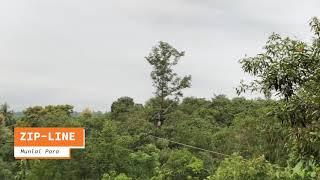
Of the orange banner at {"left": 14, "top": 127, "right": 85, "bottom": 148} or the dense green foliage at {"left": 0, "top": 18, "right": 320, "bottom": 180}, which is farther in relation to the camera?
the orange banner at {"left": 14, "top": 127, "right": 85, "bottom": 148}

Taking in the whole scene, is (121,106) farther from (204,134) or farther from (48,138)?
(48,138)

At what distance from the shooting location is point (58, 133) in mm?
36031

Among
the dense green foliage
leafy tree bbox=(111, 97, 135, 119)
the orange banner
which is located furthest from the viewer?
leafy tree bbox=(111, 97, 135, 119)

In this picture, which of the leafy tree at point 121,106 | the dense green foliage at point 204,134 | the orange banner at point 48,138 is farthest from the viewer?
the leafy tree at point 121,106

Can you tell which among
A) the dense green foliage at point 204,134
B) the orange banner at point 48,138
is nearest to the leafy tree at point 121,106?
the dense green foliage at point 204,134

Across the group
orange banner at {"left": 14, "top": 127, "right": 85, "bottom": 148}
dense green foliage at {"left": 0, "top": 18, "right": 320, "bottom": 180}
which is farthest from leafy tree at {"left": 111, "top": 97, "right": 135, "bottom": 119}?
orange banner at {"left": 14, "top": 127, "right": 85, "bottom": 148}

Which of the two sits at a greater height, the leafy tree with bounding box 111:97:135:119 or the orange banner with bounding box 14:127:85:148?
the leafy tree with bounding box 111:97:135:119

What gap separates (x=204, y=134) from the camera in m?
49.4

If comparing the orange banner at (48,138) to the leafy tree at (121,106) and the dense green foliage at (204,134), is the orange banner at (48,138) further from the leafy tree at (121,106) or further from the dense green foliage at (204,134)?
the leafy tree at (121,106)

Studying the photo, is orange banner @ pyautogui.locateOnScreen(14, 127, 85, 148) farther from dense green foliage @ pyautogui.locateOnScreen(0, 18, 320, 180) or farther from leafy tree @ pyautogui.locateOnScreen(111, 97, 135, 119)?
leafy tree @ pyautogui.locateOnScreen(111, 97, 135, 119)

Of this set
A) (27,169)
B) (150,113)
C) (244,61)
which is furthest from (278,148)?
(244,61)

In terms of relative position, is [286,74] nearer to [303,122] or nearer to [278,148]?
[303,122]

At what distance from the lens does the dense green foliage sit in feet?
23.6

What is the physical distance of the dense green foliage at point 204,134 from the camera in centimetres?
721
